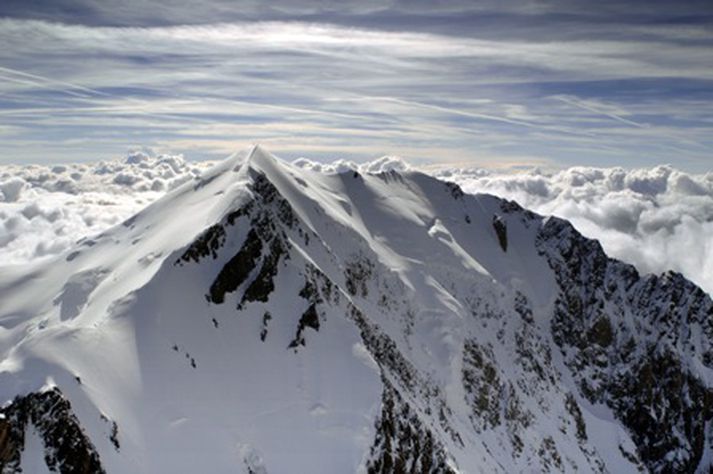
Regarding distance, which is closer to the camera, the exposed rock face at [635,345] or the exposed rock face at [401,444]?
the exposed rock face at [401,444]

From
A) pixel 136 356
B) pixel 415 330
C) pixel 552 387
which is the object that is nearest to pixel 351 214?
pixel 415 330

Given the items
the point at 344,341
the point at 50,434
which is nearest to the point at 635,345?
the point at 344,341

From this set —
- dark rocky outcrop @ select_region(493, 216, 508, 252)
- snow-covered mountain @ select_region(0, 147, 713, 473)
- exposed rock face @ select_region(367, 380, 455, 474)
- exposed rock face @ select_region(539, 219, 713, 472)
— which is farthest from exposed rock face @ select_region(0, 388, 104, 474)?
dark rocky outcrop @ select_region(493, 216, 508, 252)

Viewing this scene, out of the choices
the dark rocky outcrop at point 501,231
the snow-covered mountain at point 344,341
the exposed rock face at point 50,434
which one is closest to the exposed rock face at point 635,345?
the snow-covered mountain at point 344,341

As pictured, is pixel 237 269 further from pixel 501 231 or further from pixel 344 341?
pixel 501 231

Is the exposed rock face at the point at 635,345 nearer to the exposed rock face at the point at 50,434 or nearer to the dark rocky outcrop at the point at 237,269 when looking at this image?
the dark rocky outcrop at the point at 237,269

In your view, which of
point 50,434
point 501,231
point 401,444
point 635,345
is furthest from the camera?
point 635,345

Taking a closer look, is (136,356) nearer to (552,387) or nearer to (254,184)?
(254,184)
